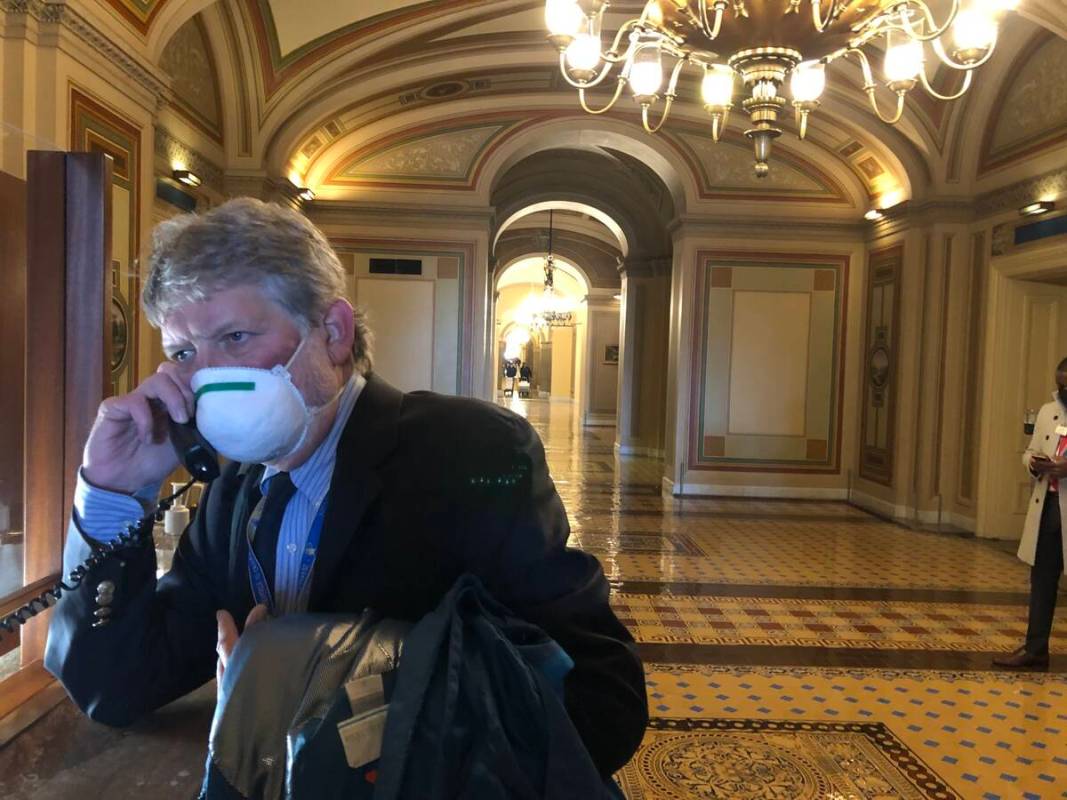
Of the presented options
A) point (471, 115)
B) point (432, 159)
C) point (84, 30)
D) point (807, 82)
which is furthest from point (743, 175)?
point (84, 30)

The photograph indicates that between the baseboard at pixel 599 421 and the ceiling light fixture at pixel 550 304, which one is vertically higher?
the ceiling light fixture at pixel 550 304

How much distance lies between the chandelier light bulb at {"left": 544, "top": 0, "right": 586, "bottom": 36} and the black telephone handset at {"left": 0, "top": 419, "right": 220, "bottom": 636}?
140 inches

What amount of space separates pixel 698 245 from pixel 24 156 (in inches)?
359

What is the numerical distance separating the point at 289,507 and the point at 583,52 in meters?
3.69

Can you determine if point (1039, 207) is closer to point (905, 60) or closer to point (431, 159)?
point (905, 60)

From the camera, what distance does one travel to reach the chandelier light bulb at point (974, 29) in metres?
3.71

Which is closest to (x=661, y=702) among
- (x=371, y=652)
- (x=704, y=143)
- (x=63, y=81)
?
(x=371, y=652)

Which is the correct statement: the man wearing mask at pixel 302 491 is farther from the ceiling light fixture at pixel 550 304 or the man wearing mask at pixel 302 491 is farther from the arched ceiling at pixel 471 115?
the ceiling light fixture at pixel 550 304

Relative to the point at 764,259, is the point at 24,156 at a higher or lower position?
lower

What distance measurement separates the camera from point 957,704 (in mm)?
3822

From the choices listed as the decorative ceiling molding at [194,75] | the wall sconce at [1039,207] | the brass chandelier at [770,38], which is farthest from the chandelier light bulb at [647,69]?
the wall sconce at [1039,207]

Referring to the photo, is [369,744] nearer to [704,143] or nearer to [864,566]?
[864,566]

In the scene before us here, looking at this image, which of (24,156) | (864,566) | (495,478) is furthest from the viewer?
(864,566)

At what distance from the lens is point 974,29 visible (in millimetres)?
3750
